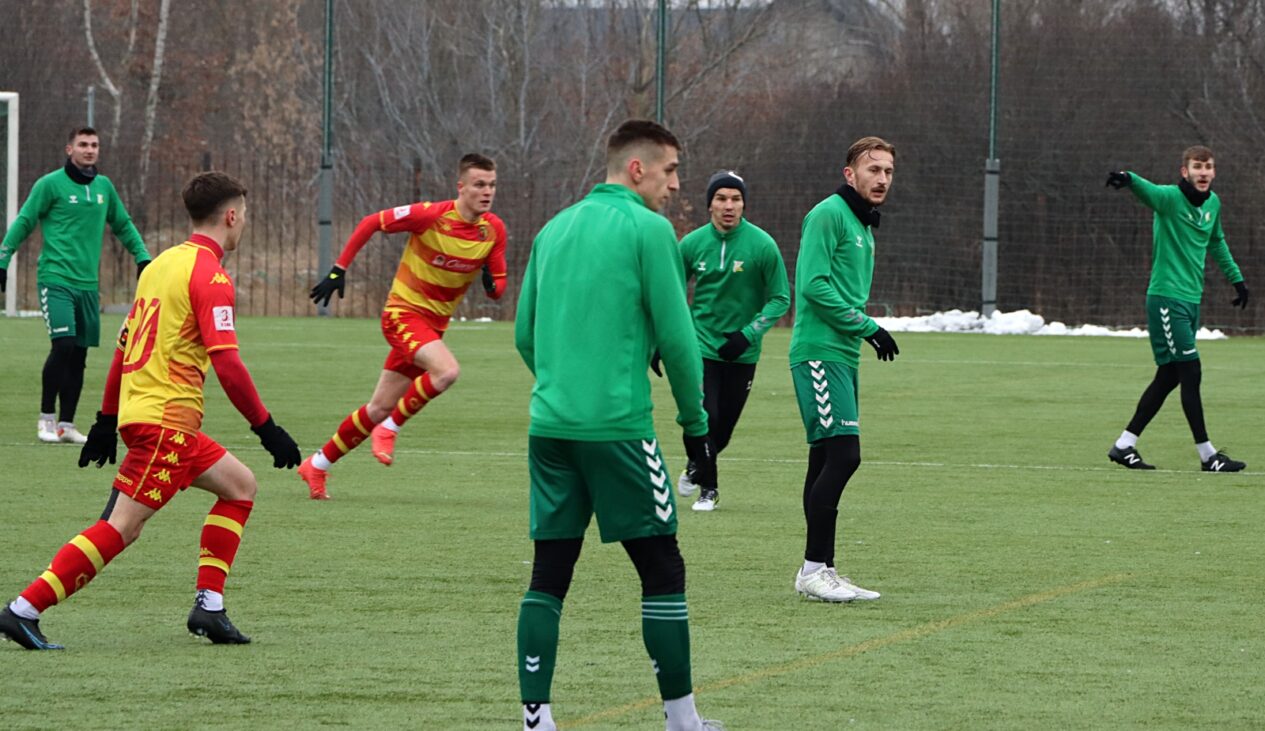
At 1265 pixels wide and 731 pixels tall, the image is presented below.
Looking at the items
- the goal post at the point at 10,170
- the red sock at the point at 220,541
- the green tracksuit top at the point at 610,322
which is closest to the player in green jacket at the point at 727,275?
the red sock at the point at 220,541

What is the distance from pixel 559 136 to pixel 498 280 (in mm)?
22532

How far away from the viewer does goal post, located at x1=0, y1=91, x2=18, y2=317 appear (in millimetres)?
28406

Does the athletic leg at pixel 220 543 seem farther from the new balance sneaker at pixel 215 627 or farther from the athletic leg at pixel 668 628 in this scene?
the athletic leg at pixel 668 628

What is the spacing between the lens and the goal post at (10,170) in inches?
1118

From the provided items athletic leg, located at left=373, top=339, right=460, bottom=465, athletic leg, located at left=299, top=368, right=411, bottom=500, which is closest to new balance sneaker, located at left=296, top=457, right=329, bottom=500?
athletic leg, located at left=299, top=368, right=411, bottom=500

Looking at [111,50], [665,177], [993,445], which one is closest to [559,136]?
[111,50]

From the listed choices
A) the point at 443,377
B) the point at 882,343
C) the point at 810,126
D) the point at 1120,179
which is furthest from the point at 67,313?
the point at 810,126

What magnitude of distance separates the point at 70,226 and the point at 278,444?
24.9 ft

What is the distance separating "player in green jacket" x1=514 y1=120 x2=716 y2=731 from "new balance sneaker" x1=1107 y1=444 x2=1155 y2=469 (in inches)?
315

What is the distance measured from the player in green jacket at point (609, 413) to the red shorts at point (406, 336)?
6.32 metres

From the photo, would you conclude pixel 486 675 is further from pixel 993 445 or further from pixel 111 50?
pixel 111 50

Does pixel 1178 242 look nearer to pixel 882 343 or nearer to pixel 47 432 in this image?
pixel 882 343

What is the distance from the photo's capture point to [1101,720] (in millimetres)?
5676

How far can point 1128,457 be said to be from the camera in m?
12.9
